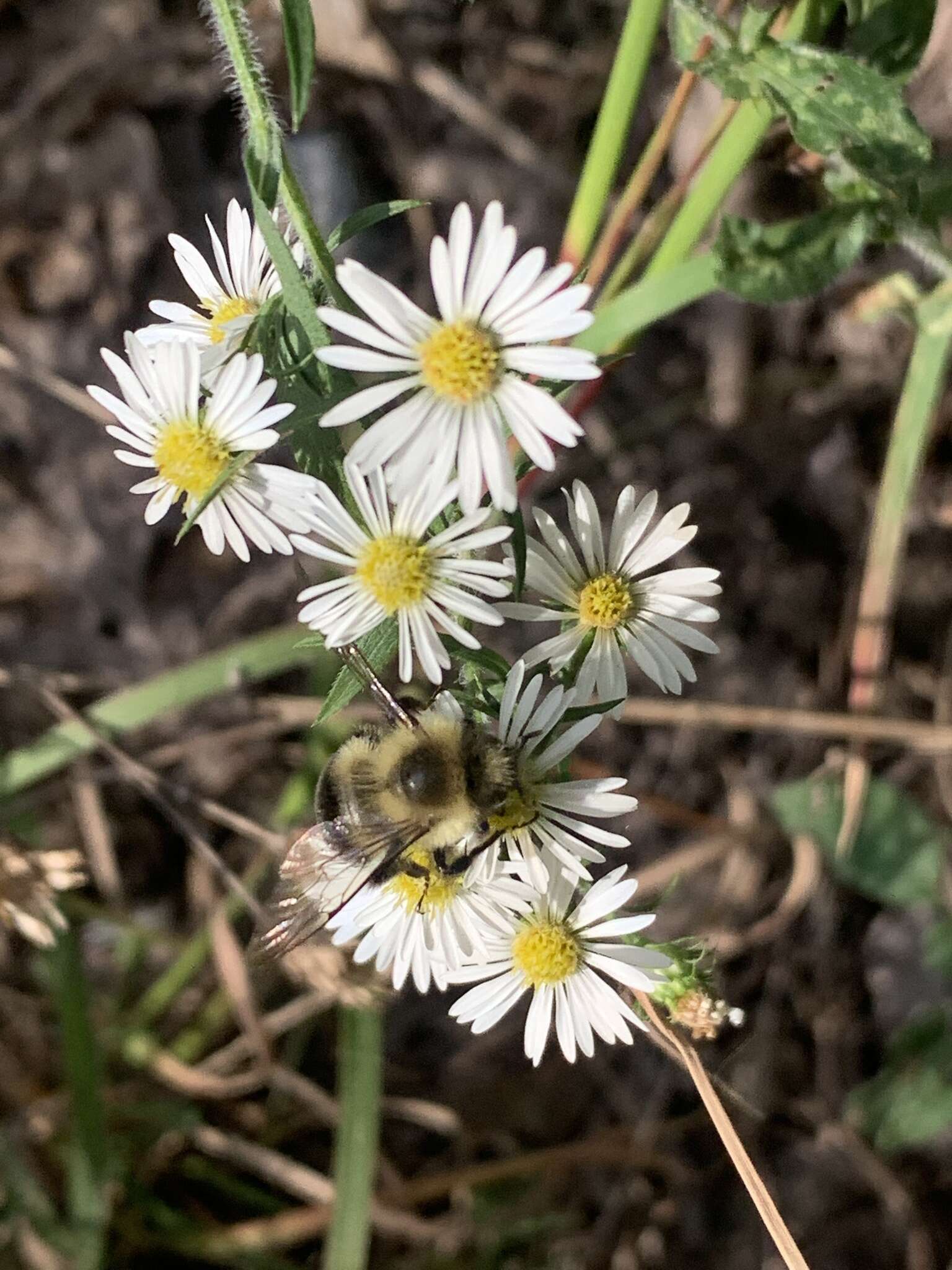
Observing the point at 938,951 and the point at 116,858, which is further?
the point at 116,858

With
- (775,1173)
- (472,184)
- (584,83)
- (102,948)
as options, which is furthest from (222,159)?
(775,1173)

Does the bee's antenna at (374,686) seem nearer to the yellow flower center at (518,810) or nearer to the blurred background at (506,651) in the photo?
the yellow flower center at (518,810)

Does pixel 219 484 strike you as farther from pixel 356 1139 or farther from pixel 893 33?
pixel 356 1139

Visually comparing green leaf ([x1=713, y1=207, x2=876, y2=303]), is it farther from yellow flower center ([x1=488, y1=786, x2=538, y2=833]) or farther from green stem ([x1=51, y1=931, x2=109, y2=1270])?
green stem ([x1=51, y1=931, x2=109, y2=1270])

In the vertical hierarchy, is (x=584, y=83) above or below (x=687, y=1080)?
above

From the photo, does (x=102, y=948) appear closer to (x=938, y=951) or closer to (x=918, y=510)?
(x=938, y=951)
